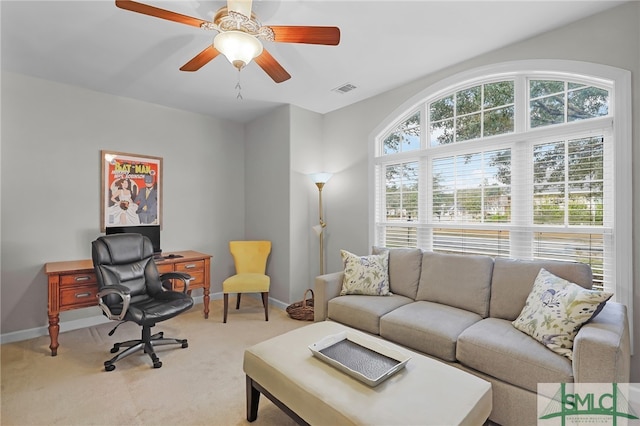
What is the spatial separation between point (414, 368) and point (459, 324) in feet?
2.55

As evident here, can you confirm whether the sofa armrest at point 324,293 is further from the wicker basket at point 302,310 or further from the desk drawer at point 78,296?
the desk drawer at point 78,296

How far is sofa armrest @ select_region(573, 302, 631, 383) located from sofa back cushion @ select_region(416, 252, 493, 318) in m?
0.80

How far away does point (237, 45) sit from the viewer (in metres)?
1.83

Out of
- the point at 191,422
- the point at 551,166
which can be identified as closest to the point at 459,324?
the point at 551,166

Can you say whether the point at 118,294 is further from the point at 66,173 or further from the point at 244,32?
the point at 244,32

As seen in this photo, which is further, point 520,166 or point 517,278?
point 520,166

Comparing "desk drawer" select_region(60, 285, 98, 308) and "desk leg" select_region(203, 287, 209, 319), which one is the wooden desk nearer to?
"desk drawer" select_region(60, 285, 98, 308)

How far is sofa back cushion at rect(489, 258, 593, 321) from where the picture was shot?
7.11 ft

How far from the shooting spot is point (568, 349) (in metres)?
1.78

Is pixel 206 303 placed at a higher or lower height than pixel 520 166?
lower

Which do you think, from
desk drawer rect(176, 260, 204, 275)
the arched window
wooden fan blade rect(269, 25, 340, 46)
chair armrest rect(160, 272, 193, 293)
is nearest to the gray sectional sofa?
the arched window

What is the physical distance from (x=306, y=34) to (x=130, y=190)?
10.4 feet

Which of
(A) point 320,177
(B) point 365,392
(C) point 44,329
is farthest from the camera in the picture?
(A) point 320,177

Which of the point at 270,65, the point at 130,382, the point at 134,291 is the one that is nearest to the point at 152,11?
the point at 270,65
